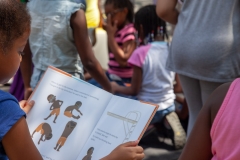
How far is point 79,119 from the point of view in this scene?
175cm

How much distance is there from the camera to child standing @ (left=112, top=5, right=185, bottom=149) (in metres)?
3.54

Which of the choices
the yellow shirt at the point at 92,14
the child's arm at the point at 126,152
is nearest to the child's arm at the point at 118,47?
the yellow shirt at the point at 92,14

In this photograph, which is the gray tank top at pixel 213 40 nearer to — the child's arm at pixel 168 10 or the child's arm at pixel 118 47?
the child's arm at pixel 168 10

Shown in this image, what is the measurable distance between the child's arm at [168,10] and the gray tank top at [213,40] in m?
0.18

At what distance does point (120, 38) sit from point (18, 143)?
2799 millimetres

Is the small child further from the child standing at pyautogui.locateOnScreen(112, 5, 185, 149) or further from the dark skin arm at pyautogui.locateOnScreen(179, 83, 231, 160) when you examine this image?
the child standing at pyautogui.locateOnScreen(112, 5, 185, 149)

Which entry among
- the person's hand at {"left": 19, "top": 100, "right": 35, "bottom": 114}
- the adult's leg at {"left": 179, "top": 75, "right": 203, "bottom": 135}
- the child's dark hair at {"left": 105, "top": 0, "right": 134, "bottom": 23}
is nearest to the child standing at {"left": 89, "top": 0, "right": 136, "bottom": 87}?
the child's dark hair at {"left": 105, "top": 0, "right": 134, "bottom": 23}

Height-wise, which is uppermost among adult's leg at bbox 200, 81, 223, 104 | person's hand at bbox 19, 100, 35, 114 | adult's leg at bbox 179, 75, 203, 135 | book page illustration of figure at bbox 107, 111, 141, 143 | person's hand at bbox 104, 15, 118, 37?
book page illustration of figure at bbox 107, 111, 141, 143

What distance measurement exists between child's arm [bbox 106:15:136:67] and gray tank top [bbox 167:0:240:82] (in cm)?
163

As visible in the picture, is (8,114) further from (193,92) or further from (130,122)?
(193,92)

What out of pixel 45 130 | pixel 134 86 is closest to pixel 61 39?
pixel 45 130

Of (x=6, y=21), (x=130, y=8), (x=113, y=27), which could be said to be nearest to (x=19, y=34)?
(x=6, y=21)

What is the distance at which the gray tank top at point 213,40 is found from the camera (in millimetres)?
2203

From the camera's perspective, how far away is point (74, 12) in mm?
2498
